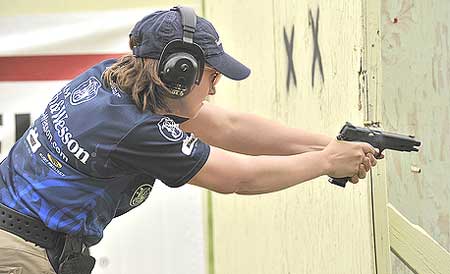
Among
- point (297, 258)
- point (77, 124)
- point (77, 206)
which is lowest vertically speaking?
point (297, 258)

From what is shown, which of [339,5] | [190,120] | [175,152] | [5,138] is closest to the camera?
[175,152]

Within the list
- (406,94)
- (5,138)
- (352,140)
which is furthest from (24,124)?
(352,140)

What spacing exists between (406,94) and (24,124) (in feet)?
8.16

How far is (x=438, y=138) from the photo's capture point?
3246 millimetres

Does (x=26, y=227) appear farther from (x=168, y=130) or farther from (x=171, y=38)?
(x=171, y=38)

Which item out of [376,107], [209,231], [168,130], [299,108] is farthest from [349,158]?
[209,231]

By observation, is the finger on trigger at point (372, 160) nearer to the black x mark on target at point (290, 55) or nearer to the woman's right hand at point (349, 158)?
the woman's right hand at point (349, 158)

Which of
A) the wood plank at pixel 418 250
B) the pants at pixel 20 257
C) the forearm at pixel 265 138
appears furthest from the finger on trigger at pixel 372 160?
the pants at pixel 20 257

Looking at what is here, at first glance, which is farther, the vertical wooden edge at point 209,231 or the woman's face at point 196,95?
the vertical wooden edge at point 209,231

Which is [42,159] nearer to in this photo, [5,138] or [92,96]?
[92,96]

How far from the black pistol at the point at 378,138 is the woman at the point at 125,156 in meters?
0.02

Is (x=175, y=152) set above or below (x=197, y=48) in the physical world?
below

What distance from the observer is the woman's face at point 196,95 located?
2.54m

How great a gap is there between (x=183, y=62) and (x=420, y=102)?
3.66 ft
